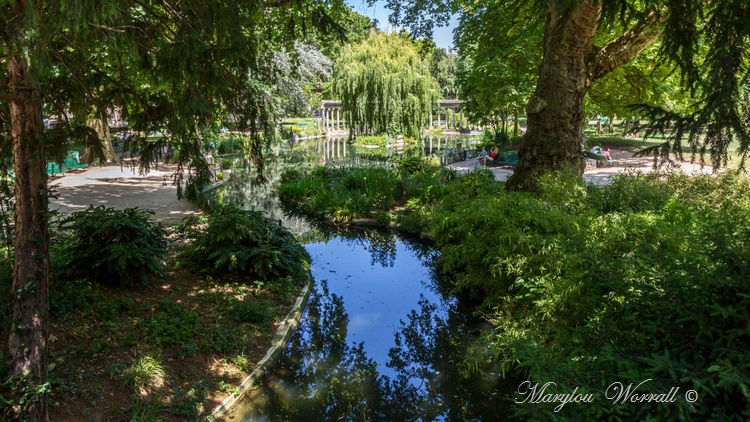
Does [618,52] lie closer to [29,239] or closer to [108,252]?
[108,252]

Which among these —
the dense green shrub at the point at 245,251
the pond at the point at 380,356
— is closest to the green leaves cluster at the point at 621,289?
the pond at the point at 380,356

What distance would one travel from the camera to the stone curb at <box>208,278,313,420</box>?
495 centimetres

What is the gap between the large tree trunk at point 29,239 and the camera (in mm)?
3834

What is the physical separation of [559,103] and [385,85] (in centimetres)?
1829

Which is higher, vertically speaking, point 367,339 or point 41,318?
point 41,318

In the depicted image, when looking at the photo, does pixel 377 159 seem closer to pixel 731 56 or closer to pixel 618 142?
pixel 618 142

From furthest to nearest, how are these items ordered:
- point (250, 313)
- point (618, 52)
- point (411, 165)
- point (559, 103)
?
point (411, 165)
point (559, 103)
point (618, 52)
point (250, 313)

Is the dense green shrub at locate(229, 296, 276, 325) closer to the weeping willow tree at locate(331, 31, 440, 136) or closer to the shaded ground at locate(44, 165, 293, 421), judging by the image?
the shaded ground at locate(44, 165, 293, 421)

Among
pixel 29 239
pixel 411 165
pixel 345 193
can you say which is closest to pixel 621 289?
pixel 29 239

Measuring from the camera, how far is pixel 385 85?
91.5 feet

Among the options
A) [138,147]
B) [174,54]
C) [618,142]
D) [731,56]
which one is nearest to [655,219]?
Answer: [731,56]

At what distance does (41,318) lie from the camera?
12.9 feet

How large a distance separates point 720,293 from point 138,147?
17.9 feet

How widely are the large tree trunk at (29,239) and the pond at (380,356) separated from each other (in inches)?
78.2
